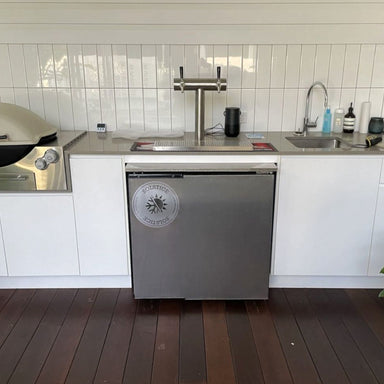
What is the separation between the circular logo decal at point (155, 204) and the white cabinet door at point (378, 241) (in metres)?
1.11

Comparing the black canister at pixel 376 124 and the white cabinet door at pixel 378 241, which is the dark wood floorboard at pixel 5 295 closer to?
the white cabinet door at pixel 378 241

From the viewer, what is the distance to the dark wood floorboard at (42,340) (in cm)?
167

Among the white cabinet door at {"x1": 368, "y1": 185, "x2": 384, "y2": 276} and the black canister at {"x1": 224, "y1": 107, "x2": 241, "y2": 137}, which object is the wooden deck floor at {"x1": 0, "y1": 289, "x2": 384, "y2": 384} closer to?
the white cabinet door at {"x1": 368, "y1": 185, "x2": 384, "y2": 276}

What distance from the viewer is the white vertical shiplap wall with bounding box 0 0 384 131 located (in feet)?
7.90


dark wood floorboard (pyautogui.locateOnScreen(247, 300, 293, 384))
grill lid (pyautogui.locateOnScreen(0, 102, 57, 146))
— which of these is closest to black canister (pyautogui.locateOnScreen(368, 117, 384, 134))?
dark wood floorboard (pyautogui.locateOnScreen(247, 300, 293, 384))

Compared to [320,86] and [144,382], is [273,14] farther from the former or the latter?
[144,382]

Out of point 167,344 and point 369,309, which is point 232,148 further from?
point 369,309

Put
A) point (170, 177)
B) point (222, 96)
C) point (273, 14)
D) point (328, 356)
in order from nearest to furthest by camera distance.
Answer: point (328, 356) < point (170, 177) < point (273, 14) < point (222, 96)

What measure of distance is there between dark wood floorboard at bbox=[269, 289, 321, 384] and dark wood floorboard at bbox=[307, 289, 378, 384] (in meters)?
0.15

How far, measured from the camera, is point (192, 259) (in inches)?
81.8

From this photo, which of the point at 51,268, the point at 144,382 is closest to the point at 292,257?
the point at 144,382

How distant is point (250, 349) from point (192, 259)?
53 centimetres

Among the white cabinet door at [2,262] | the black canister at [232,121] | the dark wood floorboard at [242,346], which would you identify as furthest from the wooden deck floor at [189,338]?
the black canister at [232,121]

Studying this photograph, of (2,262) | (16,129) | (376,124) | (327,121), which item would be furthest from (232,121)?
(2,262)
